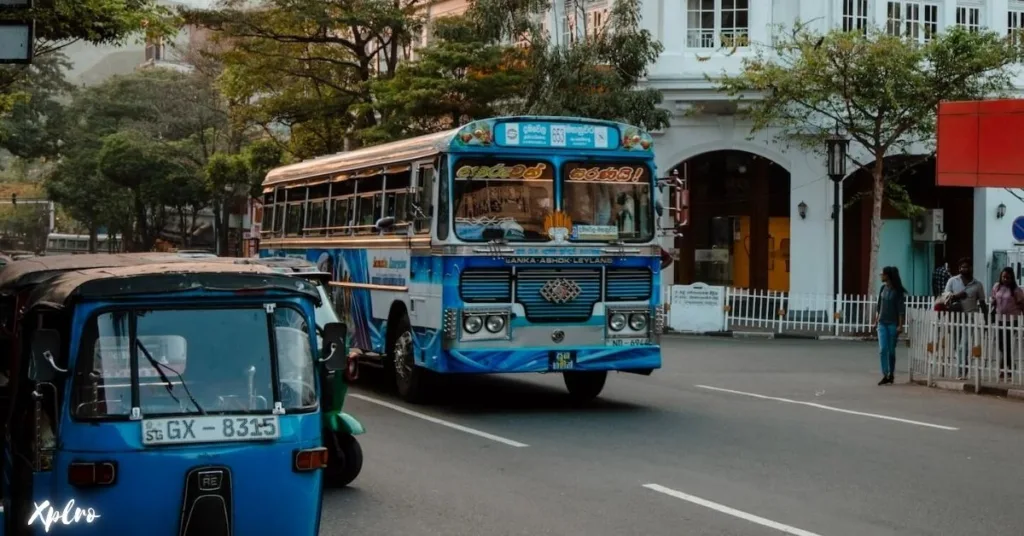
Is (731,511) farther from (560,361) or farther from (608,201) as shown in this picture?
(608,201)

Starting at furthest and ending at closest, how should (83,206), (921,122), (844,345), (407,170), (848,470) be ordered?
(83,206) < (921,122) < (844,345) < (407,170) < (848,470)

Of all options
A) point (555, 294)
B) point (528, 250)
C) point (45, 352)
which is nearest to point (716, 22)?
point (555, 294)

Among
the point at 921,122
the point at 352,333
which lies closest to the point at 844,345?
the point at 921,122

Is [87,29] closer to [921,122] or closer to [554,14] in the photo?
[554,14]

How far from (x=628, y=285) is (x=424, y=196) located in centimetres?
257

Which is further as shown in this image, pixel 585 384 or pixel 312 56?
pixel 312 56

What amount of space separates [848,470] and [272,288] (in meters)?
6.06

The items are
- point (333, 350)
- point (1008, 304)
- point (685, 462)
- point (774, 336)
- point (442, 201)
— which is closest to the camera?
point (333, 350)

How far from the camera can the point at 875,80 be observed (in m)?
28.9

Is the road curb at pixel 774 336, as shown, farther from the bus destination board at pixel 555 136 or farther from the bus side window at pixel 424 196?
the bus side window at pixel 424 196

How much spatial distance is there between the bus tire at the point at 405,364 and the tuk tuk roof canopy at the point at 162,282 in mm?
8079

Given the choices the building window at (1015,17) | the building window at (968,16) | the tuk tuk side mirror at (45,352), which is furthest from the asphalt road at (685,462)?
the building window at (1015,17)

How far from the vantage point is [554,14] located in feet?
107

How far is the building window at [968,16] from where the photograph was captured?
112 feet
